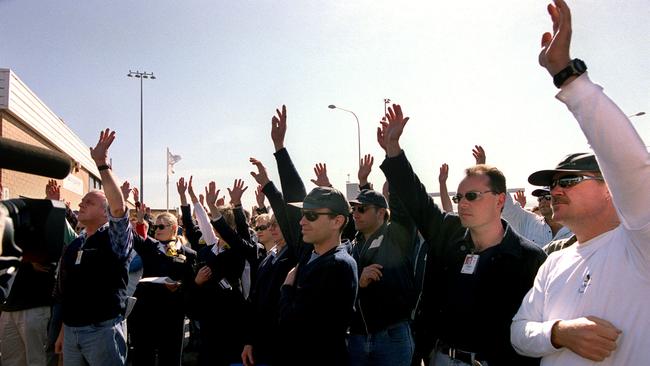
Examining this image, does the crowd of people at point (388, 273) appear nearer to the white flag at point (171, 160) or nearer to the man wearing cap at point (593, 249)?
the man wearing cap at point (593, 249)

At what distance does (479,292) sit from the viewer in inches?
120

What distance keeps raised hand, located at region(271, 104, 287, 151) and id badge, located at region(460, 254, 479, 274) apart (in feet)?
6.68

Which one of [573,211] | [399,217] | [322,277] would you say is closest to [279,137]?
[399,217]

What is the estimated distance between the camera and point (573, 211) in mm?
2443

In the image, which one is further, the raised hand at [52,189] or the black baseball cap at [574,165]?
the raised hand at [52,189]

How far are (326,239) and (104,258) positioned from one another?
2386 millimetres

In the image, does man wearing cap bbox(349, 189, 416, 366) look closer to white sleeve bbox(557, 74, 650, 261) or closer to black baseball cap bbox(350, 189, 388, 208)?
black baseball cap bbox(350, 189, 388, 208)

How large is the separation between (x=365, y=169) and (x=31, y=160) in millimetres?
4817

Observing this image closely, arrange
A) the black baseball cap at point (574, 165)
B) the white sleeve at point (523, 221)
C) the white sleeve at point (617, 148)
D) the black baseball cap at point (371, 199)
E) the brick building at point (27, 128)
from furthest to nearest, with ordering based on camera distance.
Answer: the brick building at point (27, 128), the white sleeve at point (523, 221), the black baseball cap at point (371, 199), the black baseball cap at point (574, 165), the white sleeve at point (617, 148)

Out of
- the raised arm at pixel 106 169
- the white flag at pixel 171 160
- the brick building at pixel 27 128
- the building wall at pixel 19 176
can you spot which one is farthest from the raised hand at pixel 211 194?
the white flag at pixel 171 160

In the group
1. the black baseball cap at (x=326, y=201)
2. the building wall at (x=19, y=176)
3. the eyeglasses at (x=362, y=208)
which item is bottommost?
the eyeglasses at (x=362, y=208)

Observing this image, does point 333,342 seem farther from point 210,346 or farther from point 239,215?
point 239,215

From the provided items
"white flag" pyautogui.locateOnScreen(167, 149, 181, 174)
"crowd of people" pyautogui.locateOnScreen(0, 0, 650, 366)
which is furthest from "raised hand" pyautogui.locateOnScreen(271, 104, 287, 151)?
"white flag" pyautogui.locateOnScreen(167, 149, 181, 174)

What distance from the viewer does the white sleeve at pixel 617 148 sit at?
162 cm
